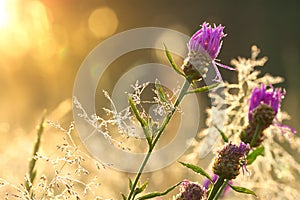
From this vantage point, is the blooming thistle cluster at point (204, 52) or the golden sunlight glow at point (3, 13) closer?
the blooming thistle cluster at point (204, 52)

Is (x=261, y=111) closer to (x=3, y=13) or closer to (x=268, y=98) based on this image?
(x=268, y=98)

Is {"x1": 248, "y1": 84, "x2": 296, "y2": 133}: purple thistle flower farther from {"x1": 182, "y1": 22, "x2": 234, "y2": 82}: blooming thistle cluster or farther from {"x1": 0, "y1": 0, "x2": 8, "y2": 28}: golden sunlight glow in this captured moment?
{"x1": 0, "y1": 0, "x2": 8, "y2": 28}: golden sunlight glow

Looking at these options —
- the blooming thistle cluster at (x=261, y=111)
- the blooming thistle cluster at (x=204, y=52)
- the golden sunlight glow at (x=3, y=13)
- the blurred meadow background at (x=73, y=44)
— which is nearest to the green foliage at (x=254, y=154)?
the blooming thistle cluster at (x=261, y=111)

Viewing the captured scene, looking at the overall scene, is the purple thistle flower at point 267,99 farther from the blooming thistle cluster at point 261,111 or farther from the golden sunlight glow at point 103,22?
the golden sunlight glow at point 103,22

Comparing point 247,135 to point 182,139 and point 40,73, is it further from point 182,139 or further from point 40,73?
point 40,73

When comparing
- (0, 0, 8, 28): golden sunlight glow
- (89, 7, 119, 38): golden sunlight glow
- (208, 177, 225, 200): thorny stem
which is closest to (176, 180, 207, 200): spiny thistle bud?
(208, 177, 225, 200): thorny stem

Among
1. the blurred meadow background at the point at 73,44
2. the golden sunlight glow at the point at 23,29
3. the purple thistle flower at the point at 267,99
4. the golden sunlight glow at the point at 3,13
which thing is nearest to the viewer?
the purple thistle flower at the point at 267,99

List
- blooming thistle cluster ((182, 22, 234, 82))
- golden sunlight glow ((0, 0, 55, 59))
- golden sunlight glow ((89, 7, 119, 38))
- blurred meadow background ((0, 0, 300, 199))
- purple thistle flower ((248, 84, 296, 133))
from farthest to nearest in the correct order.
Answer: golden sunlight glow ((89, 7, 119, 38)) → golden sunlight glow ((0, 0, 55, 59)) → blurred meadow background ((0, 0, 300, 199)) → purple thistle flower ((248, 84, 296, 133)) → blooming thistle cluster ((182, 22, 234, 82))
